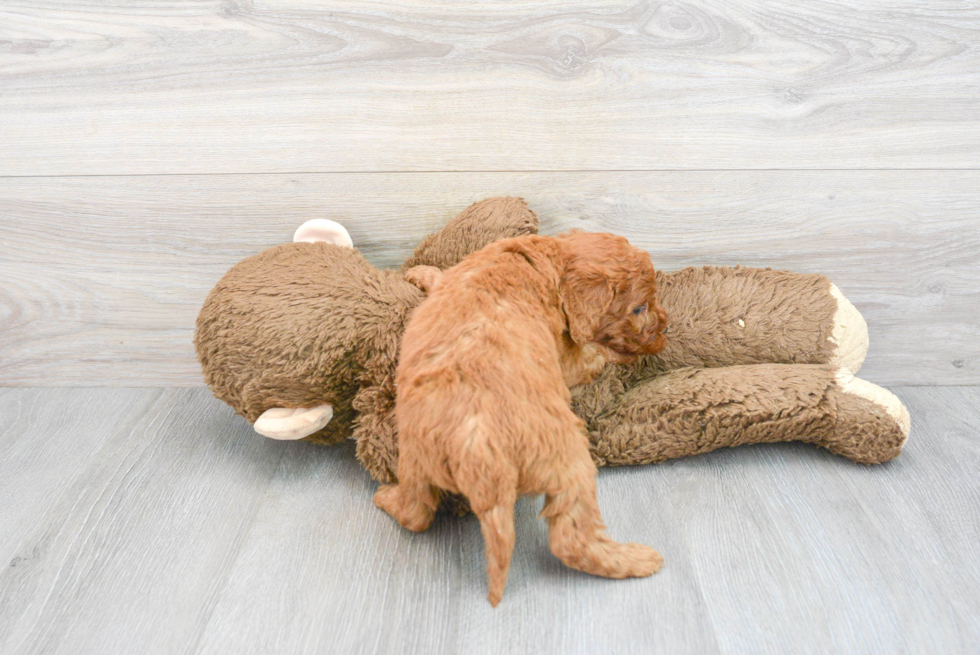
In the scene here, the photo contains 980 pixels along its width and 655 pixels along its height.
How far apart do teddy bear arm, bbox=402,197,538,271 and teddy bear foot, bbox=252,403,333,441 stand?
0.30 m

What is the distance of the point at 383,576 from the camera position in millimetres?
903

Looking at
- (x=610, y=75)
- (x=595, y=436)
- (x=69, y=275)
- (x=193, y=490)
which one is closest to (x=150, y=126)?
(x=69, y=275)

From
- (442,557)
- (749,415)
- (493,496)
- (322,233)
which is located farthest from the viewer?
(322,233)

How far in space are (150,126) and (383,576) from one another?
824 mm

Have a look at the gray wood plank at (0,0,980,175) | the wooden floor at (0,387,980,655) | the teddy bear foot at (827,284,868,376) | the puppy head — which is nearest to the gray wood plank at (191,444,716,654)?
the wooden floor at (0,387,980,655)

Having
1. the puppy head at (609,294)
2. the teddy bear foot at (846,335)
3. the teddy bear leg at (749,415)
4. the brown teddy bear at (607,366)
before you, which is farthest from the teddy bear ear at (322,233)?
the teddy bear foot at (846,335)

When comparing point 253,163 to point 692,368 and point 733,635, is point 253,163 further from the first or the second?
point 733,635

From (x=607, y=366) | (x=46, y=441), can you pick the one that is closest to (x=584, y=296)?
(x=607, y=366)

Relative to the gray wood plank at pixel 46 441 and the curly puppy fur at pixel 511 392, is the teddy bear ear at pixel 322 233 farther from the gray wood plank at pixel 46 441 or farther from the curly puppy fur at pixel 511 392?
the gray wood plank at pixel 46 441

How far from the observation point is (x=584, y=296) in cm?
94

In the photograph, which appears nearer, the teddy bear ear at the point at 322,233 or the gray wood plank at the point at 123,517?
the gray wood plank at the point at 123,517

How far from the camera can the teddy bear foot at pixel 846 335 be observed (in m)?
1.12

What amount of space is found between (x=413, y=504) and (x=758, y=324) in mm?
617

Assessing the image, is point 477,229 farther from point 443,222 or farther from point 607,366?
point 607,366
